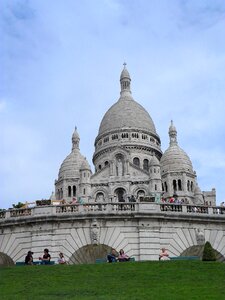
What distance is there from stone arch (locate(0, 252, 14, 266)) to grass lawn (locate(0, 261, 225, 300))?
8419 millimetres

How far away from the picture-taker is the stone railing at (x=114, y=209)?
33984 mm

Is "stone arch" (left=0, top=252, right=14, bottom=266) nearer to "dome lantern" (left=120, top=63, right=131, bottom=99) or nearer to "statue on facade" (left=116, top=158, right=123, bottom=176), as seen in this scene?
"statue on facade" (left=116, top=158, right=123, bottom=176)

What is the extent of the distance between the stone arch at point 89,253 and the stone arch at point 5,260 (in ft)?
12.9

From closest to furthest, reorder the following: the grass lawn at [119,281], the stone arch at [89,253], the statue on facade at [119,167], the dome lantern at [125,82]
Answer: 1. the grass lawn at [119,281]
2. the stone arch at [89,253]
3. the statue on facade at [119,167]
4. the dome lantern at [125,82]

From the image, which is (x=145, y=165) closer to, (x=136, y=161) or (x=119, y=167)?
(x=136, y=161)

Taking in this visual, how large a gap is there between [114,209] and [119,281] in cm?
1191

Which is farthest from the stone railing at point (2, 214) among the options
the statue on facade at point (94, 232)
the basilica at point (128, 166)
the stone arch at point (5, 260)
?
the basilica at point (128, 166)

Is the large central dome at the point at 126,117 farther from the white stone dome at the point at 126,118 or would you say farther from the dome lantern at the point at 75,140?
the dome lantern at the point at 75,140

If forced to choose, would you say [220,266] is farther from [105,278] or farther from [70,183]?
[70,183]

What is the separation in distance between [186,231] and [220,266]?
29.1ft

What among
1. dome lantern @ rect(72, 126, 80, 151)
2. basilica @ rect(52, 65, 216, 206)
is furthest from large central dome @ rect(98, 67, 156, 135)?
dome lantern @ rect(72, 126, 80, 151)

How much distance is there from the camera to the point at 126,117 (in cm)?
13888

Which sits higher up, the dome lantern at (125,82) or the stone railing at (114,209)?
the dome lantern at (125,82)

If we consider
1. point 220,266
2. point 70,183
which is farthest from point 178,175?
point 220,266
